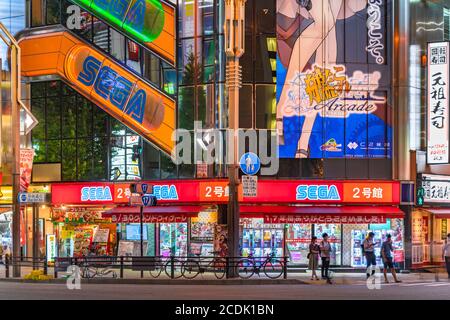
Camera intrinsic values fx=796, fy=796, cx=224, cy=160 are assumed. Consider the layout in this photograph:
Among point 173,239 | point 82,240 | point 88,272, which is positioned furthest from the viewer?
point 82,240

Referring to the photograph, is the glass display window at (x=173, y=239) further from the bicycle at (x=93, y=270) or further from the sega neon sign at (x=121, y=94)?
the bicycle at (x=93, y=270)

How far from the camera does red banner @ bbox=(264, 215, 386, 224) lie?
33938 mm

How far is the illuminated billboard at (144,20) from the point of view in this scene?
1441 inches

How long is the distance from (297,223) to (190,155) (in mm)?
5730

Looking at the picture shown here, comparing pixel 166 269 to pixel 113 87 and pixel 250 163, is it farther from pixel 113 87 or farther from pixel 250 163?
pixel 113 87

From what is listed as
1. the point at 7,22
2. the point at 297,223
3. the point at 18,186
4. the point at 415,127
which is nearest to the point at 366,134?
the point at 415,127

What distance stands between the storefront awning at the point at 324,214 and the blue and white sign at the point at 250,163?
161 centimetres

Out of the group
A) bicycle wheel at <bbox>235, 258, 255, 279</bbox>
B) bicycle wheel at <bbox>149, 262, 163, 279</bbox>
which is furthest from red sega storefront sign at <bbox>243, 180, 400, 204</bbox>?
bicycle wheel at <bbox>149, 262, 163, 279</bbox>

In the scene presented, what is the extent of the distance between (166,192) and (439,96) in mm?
12728

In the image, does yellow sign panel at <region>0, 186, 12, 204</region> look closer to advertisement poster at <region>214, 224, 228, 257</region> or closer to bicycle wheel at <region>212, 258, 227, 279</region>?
advertisement poster at <region>214, 224, 228, 257</region>

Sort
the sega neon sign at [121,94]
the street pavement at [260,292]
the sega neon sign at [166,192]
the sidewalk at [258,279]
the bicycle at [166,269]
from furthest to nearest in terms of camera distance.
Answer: the sega neon sign at [121,94], the sega neon sign at [166,192], the bicycle at [166,269], the sidewalk at [258,279], the street pavement at [260,292]

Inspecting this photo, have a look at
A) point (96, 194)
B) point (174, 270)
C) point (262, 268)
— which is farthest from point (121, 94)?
point (262, 268)

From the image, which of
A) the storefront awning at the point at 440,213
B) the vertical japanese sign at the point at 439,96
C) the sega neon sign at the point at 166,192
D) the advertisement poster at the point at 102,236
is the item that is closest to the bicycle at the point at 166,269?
the sega neon sign at the point at 166,192

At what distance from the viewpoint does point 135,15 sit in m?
37.8
